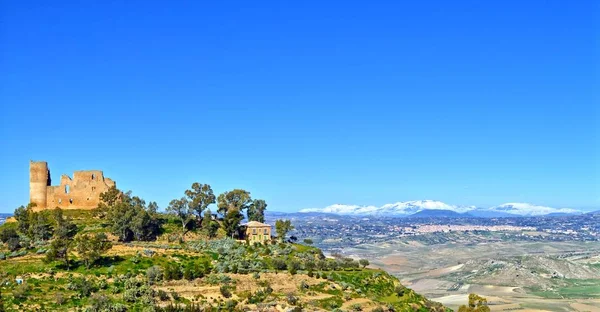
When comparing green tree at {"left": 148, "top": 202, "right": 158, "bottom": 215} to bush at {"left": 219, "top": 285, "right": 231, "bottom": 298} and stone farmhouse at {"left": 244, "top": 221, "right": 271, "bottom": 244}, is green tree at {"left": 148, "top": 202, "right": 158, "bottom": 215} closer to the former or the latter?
stone farmhouse at {"left": 244, "top": 221, "right": 271, "bottom": 244}

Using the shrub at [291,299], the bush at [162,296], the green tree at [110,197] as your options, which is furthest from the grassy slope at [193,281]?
the green tree at [110,197]

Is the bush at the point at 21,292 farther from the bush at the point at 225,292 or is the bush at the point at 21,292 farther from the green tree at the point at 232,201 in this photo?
the green tree at the point at 232,201

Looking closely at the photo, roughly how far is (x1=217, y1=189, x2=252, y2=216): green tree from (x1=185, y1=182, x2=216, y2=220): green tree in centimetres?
148

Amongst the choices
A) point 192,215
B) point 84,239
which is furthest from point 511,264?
point 84,239

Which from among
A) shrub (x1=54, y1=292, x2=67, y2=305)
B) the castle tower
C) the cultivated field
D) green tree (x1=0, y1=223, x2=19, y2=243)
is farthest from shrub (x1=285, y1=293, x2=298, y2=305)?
the cultivated field

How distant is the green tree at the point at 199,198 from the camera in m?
69.2

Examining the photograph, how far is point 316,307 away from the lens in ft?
149

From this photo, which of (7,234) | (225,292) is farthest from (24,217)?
(225,292)

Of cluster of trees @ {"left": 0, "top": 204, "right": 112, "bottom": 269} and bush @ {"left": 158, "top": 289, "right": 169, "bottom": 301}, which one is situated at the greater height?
cluster of trees @ {"left": 0, "top": 204, "right": 112, "bottom": 269}

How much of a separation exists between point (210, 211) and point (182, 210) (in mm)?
3635

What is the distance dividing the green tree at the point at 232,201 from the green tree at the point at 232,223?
3.32 metres

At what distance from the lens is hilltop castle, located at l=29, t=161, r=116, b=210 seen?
220 feet

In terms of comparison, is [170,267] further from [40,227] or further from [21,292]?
[40,227]

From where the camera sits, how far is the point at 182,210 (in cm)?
6869
